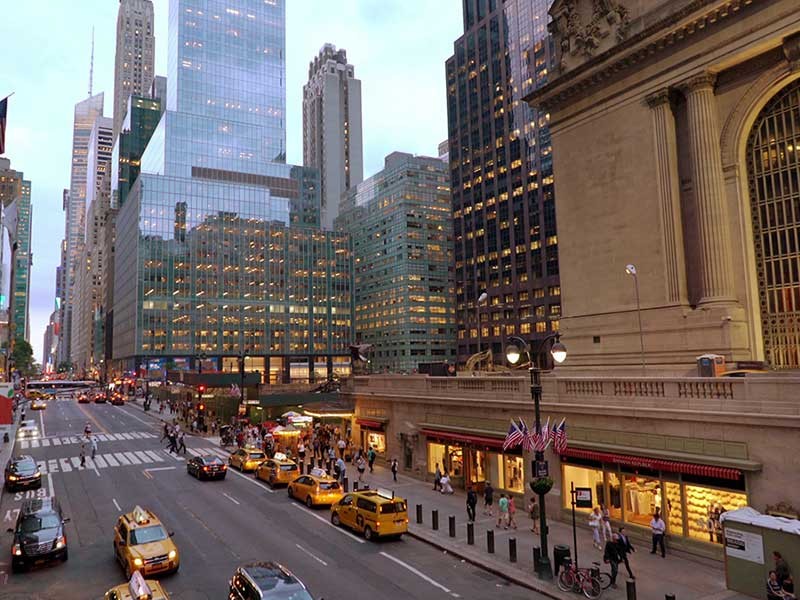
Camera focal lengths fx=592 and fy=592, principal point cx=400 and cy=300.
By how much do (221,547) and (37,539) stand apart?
5.59 meters

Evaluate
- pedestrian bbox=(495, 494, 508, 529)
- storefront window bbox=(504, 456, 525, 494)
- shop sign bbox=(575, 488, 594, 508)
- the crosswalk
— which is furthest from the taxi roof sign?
the crosswalk

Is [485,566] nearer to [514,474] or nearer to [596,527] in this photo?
[596,527]

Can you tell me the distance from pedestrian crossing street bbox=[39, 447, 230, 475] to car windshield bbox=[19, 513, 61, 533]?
18986mm

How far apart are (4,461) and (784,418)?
44.1 metres

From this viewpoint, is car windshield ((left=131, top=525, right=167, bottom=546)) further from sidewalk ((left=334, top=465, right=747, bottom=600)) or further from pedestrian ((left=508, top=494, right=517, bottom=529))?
pedestrian ((left=508, top=494, right=517, bottom=529))

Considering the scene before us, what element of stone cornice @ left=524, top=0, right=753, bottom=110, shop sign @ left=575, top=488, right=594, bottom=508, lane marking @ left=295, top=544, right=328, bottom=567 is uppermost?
stone cornice @ left=524, top=0, right=753, bottom=110

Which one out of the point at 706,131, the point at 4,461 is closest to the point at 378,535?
the point at 706,131

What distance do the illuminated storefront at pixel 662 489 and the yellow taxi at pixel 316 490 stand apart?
33.3 feet

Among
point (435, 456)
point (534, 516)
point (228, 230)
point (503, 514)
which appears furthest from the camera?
point (228, 230)

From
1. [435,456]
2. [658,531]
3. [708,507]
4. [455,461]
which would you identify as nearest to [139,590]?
[658,531]

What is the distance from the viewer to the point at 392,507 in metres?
21.5

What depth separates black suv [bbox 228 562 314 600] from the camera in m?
13.1

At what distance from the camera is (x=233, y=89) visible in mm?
141125

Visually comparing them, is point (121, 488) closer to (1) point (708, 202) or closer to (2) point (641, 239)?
(2) point (641, 239)
